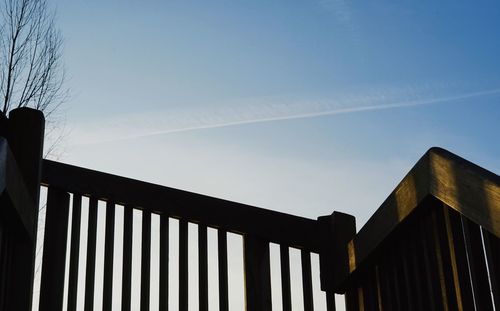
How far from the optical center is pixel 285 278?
281 centimetres

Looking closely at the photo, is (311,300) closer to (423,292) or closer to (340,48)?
(423,292)

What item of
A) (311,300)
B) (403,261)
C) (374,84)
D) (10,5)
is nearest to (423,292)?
(403,261)

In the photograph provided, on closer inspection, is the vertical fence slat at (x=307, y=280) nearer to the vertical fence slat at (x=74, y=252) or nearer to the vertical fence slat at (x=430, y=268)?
the vertical fence slat at (x=430, y=268)

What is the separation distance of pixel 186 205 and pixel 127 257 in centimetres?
31

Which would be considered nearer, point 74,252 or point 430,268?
point 430,268

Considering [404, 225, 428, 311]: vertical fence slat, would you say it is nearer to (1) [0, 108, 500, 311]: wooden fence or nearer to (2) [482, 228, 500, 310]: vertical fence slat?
(1) [0, 108, 500, 311]: wooden fence

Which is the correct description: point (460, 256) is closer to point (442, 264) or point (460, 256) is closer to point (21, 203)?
point (442, 264)

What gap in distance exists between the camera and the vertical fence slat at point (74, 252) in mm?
2729

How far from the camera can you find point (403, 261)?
8.32 ft

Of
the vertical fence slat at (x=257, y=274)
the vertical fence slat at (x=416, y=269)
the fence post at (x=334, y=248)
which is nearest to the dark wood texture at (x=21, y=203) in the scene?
the vertical fence slat at (x=257, y=274)

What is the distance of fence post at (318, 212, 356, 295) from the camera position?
Answer: 2859 mm

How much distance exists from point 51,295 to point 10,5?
237 inches

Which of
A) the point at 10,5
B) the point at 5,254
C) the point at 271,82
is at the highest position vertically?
the point at 10,5

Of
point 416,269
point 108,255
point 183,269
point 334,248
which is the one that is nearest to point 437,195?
point 416,269
